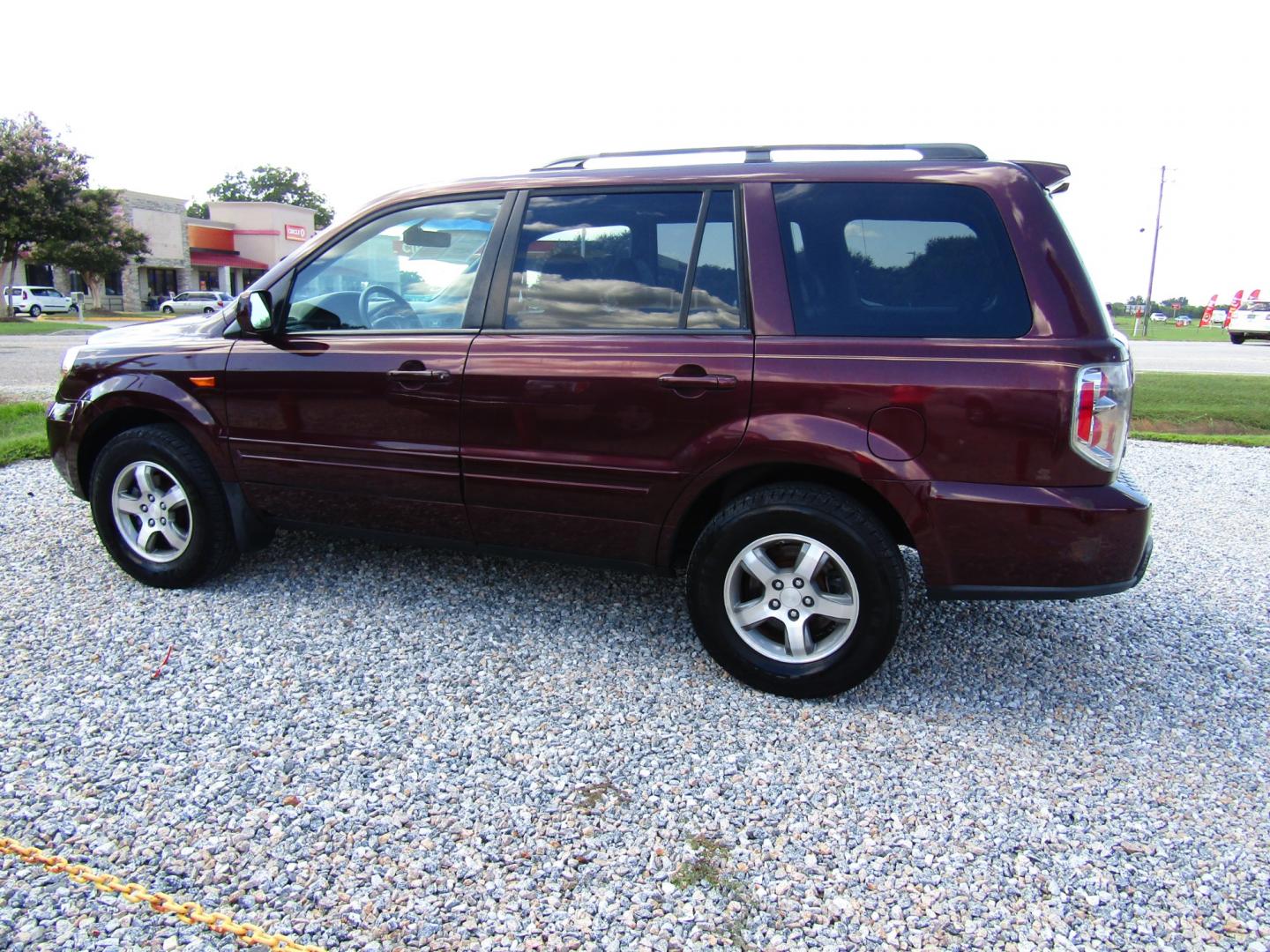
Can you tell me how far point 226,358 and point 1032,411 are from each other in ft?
10.7

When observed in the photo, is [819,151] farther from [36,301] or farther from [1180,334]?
[1180,334]

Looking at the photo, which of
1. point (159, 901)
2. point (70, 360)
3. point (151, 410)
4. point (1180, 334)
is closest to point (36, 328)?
point (70, 360)

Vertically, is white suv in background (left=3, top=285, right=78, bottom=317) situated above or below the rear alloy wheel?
above

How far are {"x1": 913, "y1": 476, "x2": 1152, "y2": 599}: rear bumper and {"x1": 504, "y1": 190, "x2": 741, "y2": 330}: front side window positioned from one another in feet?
3.31

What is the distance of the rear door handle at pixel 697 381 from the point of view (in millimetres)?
2912

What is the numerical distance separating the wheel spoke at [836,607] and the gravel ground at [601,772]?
1.18 feet

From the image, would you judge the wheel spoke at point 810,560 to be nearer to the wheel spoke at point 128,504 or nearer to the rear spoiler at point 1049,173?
the rear spoiler at point 1049,173

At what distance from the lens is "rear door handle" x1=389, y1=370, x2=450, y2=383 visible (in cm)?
329

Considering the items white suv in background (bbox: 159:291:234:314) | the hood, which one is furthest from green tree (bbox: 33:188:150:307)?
the hood

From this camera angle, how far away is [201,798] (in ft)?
7.78

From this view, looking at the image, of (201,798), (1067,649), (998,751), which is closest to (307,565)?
(201,798)

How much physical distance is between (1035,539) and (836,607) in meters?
0.69

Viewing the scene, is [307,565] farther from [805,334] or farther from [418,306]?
[805,334]

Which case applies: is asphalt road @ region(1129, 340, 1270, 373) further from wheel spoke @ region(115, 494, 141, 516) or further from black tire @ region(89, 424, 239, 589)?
wheel spoke @ region(115, 494, 141, 516)
